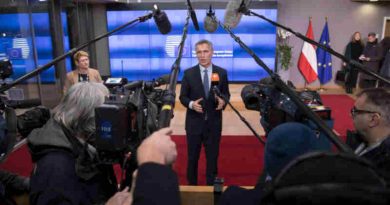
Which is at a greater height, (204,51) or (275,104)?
(204,51)

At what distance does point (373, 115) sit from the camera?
1.62 m

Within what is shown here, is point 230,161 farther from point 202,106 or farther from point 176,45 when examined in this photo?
point 176,45

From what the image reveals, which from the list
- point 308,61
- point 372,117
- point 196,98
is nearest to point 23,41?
point 196,98

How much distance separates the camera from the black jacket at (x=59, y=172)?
105cm

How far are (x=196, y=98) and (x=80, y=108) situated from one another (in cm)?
178

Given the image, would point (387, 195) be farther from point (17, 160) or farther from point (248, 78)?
point (248, 78)

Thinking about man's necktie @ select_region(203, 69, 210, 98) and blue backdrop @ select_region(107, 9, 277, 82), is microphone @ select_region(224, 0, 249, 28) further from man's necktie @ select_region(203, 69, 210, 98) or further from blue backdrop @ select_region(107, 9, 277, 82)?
blue backdrop @ select_region(107, 9, 277, 82)

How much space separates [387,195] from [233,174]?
10.1 feet

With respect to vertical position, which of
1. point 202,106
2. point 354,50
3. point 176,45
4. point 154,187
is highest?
point 176,45

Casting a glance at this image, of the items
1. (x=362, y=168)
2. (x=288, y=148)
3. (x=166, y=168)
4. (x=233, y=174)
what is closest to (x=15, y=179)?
(x=166, y=168)

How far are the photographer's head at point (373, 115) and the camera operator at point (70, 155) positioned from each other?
1277mm

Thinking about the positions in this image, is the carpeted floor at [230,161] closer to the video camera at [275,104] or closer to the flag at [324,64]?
the video camera at [275,104]

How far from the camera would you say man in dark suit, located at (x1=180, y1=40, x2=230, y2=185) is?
9.29 feet

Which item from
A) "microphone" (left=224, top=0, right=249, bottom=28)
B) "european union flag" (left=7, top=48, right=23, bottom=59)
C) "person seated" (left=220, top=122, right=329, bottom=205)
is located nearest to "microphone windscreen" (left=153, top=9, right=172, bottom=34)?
"microphone" (left=224, top=0, right=249, bottom=28)
